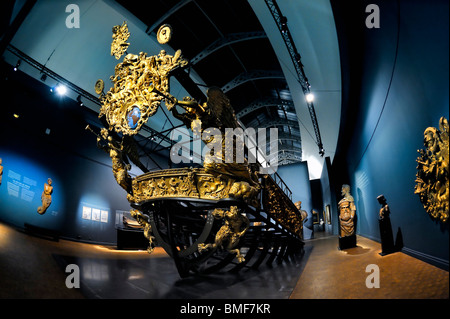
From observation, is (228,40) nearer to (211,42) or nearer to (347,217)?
(211,42)

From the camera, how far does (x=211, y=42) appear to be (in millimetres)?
7320

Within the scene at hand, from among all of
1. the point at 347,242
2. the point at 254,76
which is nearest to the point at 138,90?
the point at 254,76

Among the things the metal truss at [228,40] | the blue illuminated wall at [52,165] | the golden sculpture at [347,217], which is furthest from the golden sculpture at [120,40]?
the golden sculpture at [347,217]

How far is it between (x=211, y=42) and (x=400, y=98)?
6134 mm

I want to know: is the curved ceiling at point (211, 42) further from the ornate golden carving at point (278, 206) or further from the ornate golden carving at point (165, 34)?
the ornate golden carving at point (278, 206)

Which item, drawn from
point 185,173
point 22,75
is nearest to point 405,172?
point 185,173

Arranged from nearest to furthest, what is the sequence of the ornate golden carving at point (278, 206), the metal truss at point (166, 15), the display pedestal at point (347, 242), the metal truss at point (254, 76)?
the ornate golden carving at point (278, 206), the display pedestal at point (347, 242), the metal truss at point (166, 15), the metal truss at point (254, 76)

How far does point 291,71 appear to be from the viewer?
22.6 feet

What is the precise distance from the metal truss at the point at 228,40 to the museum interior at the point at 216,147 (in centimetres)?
6

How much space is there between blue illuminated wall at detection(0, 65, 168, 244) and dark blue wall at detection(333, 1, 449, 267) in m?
7.14

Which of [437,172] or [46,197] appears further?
[46,197]

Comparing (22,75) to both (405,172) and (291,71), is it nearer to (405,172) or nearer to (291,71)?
(291,71)

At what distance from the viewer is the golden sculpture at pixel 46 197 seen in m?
5.57

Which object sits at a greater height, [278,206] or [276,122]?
[276,122]
